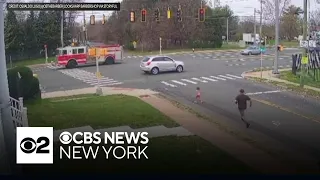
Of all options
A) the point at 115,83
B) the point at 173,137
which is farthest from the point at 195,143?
the point at 115,83

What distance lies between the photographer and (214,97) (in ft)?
44.8

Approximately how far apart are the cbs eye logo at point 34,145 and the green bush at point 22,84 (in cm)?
324

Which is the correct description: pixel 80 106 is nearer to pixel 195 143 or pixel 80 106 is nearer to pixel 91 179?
pixel 195 143

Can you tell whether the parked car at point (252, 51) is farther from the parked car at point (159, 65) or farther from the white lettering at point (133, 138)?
the white lettering at point (133, 138)

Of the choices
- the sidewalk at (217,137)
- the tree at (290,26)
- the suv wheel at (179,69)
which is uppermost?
the tree at (290,26)

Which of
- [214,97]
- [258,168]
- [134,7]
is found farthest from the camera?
[134,7]

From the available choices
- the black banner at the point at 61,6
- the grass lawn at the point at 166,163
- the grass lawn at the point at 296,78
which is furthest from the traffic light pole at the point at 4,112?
the grass lawn at the point at 296,78

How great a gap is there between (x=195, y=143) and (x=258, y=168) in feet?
5.56

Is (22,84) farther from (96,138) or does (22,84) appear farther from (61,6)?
(96,138)

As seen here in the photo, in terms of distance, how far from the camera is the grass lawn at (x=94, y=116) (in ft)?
26.3

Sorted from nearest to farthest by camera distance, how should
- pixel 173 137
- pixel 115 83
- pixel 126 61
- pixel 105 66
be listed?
1. pixel 173 137
2. pixel 115 83
3. pixel 105 66
4. pixel 126 61

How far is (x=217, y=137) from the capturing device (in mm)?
9109

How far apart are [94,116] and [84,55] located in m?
10.2

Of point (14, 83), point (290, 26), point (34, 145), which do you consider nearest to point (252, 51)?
point (290, 26)
